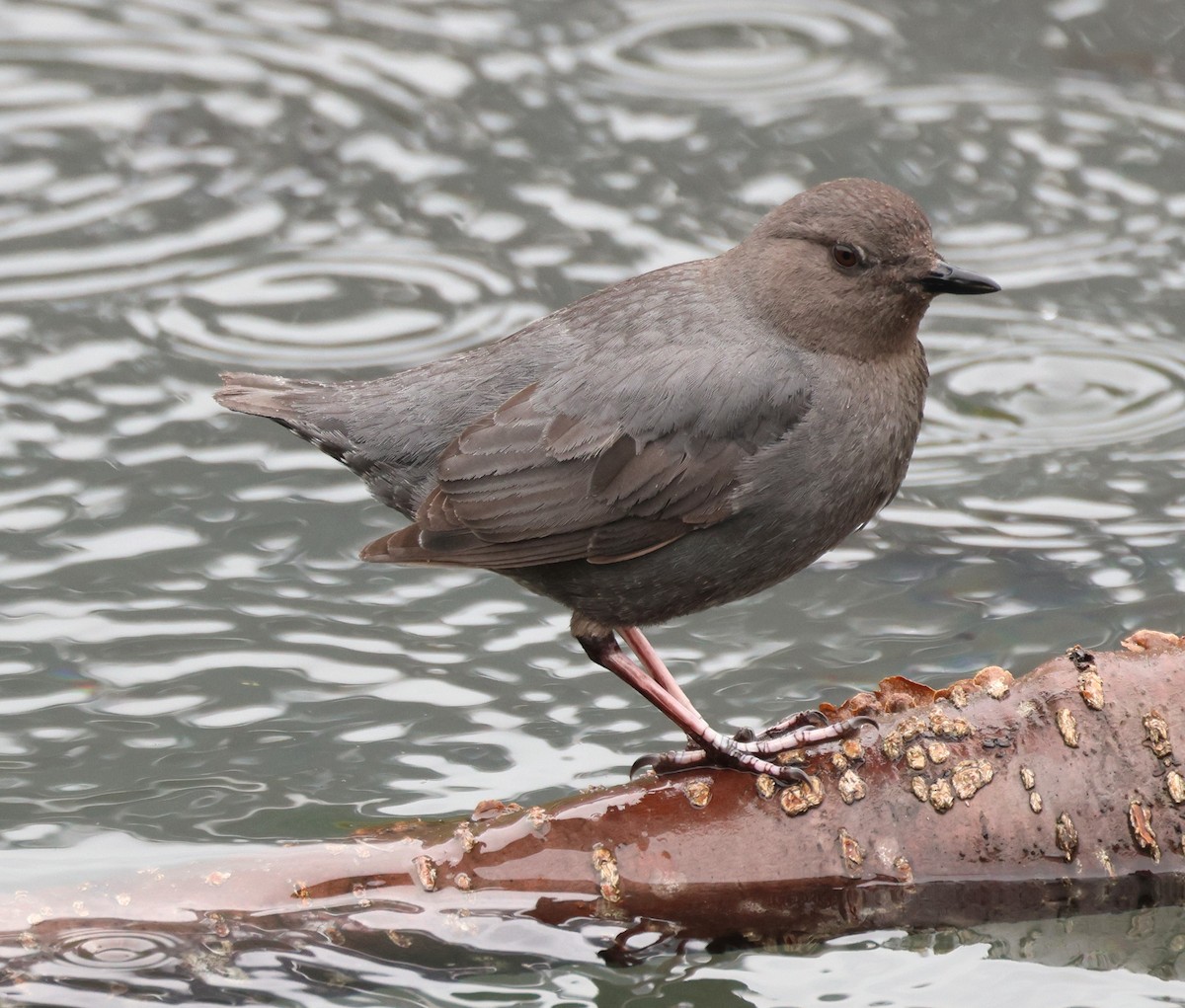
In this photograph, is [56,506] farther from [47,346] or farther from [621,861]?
[621,861]

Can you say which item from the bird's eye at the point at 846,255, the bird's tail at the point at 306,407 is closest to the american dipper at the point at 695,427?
the bird's eye at the point at 846,255

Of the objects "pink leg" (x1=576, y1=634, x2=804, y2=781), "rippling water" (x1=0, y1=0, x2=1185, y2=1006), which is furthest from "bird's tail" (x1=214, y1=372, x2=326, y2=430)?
"pink leg" (x1=576, y1=634, x2=804, y2=781)

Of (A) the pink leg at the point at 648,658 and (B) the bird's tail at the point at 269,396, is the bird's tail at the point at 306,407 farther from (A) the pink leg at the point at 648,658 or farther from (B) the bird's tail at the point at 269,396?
(A) the pink leg at the point at 648,658

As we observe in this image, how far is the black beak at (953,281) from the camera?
4207mm

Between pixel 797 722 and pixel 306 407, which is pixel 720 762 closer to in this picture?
pixel 797 722

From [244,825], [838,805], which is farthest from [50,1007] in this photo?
[838,805]

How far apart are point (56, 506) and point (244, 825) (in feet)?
5.23

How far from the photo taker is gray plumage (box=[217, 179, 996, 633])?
166 inches

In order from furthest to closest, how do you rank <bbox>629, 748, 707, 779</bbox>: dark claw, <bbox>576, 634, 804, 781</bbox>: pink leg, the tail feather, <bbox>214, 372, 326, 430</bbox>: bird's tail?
<bbox>214, 372, 326, 430</bbox>: bird's tail, the tail feather, <bbox>629, 748, 707, 779</bbox>: dark claw, <bbox>576, 634, 804, 781</bbox>: pink leg

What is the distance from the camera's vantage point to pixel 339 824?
443 cm

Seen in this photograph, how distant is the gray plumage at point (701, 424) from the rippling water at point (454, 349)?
25.5 inches

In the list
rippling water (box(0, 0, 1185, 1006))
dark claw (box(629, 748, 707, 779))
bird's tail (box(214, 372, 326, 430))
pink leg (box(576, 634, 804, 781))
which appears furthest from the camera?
bird's tail (box(214, 372, 326, 430))

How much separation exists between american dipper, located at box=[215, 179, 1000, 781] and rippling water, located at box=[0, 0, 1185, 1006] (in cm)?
62

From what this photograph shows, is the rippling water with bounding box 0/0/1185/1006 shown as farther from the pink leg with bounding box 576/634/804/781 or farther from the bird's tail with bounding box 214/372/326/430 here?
the bird's tail with bounding box 214/372/326/430
